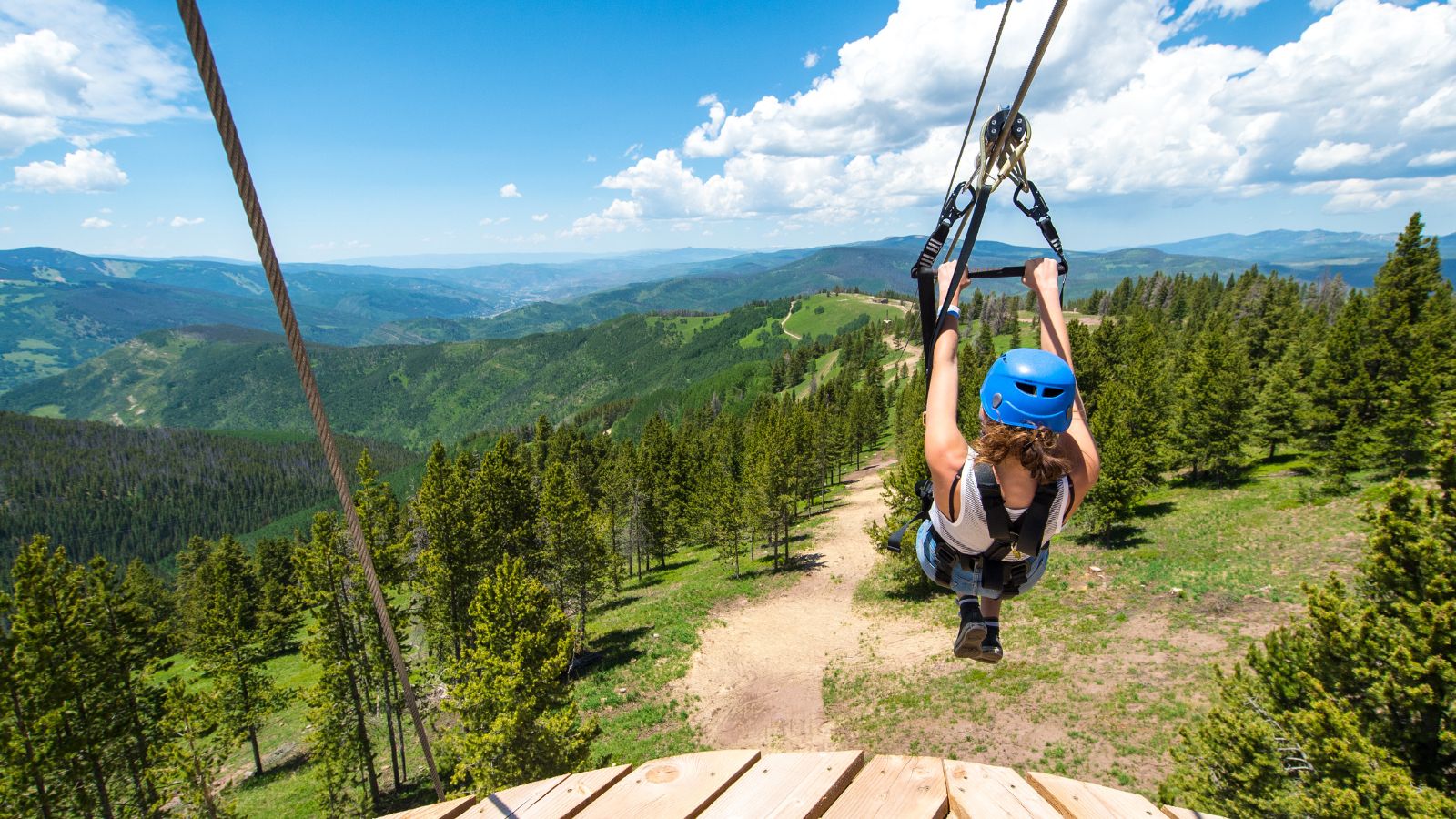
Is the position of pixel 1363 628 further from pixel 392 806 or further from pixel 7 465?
pixel 7 465

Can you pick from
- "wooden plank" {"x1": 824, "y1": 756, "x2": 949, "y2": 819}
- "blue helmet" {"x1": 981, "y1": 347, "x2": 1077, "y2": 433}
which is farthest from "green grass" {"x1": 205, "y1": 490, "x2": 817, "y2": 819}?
"blue helmet" {"x1": 981, "y1": 347, "x2": 1077, "y2": 433}

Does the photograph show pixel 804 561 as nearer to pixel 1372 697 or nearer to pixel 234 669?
pixel 234 669

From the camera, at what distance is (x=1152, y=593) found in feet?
84.2

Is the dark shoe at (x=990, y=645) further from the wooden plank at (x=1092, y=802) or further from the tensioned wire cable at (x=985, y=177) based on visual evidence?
the tensioned wire cable at (x=985, y=177)

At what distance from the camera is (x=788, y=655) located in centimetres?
2894

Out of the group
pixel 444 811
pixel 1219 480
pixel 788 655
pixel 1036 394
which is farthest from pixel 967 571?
pixel 1219 480

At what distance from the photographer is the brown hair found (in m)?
2.95

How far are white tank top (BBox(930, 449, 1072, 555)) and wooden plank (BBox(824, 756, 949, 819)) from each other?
116 centimetres

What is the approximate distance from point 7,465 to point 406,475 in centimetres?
14509

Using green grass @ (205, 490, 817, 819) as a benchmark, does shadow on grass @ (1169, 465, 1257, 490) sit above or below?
above

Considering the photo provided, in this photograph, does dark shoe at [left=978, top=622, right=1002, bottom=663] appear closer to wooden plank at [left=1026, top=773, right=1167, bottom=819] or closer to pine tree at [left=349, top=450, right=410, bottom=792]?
wooden plank at [left=1026, top=773, right=1167, bottom=819]

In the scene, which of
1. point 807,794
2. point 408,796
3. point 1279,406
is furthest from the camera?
point 1279,406

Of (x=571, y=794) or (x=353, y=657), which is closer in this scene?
(x=571, y=794)

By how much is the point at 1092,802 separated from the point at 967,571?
130 centimetres
